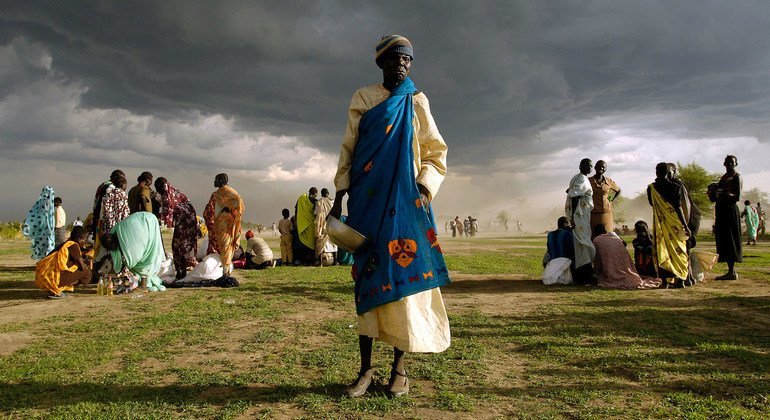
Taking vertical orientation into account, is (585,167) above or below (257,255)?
above

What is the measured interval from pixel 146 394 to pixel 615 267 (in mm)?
8064

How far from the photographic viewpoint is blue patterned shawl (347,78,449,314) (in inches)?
130

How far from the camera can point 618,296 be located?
7.98m

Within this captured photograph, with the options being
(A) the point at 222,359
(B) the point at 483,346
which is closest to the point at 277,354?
(A) the point at 222,359

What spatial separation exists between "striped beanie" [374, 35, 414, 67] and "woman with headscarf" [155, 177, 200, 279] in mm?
8319

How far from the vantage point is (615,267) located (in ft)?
29.4

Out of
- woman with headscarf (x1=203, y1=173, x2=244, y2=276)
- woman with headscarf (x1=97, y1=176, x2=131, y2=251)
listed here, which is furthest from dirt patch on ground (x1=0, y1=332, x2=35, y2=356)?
woman with headscarf (x1=203, y1=173, x2=244, y2=276)

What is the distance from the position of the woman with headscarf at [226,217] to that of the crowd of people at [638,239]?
650cm

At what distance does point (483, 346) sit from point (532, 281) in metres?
5.75

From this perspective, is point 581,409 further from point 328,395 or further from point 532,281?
point 532,281

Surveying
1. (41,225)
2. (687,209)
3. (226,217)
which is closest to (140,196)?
(226,217)

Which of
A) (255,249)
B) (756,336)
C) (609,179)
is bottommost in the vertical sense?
(756,336)

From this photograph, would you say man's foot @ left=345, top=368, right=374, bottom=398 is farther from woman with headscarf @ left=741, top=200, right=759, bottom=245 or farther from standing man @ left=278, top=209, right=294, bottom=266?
woman with headscarf @ left=741, top=200, right=759, bottom=245

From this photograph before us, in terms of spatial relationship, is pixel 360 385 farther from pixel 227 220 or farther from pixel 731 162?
pixel 731 162
